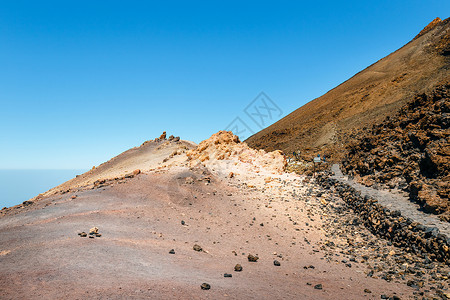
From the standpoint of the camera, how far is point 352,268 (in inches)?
294

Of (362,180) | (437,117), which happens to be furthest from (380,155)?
(437,117)

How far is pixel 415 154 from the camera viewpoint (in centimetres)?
1234

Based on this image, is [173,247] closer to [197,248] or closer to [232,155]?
[197,248]

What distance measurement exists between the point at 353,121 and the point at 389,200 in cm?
2915

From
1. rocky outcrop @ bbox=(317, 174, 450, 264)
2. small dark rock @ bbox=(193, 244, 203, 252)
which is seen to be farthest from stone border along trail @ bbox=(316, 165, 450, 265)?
small dark rock @ bbox=(193, 244, 203, 252)

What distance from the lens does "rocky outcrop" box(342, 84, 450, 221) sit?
989cm

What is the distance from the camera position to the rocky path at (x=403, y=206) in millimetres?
8045

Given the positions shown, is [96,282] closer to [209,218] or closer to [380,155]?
[209,218]

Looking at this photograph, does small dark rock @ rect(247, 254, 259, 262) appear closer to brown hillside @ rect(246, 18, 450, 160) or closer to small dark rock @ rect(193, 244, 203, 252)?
small dark rock @ rect(193, 244, 203, 252)

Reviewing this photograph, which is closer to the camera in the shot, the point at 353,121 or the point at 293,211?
the point at 293,211

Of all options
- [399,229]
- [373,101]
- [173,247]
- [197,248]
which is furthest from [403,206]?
[373,101]

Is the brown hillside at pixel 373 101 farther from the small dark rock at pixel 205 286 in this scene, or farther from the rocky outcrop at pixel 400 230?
the small dark rock at pixel 205 286

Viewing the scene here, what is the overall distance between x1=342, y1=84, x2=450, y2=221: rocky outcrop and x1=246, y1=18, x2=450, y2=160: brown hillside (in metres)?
10.2

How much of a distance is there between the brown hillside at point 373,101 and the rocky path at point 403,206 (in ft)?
47.6
